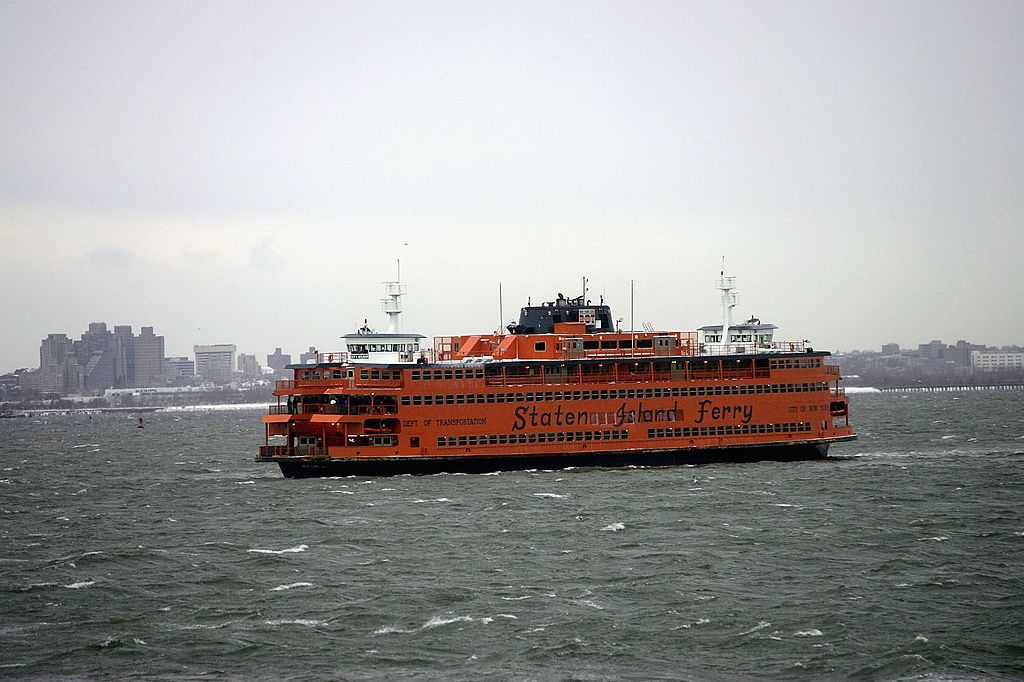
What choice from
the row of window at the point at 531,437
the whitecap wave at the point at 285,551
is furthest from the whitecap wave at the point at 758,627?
the row of window at the point at 531,437

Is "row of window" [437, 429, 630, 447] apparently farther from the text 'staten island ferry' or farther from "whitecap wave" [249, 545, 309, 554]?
"whitecap wave" [249, 545, 309, 554]

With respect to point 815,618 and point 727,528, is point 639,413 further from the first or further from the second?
point 815,618

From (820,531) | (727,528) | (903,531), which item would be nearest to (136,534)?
(727,528)

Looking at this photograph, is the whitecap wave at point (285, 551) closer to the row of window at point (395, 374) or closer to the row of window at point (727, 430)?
the row of window at point (395, 374)

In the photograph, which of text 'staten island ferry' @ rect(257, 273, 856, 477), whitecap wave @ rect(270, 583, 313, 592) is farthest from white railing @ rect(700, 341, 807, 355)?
whitecap wave @ rect(270, 583, 313, 592)

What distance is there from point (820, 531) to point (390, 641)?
17837 mm

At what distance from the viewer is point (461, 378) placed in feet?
193

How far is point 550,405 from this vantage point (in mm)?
59031

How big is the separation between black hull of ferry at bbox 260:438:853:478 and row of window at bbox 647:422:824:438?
2.66ft

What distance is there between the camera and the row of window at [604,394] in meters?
58.2

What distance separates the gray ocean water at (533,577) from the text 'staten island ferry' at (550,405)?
76.5 inches

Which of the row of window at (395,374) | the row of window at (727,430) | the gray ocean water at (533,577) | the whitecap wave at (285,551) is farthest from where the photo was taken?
the row of window at (727,430)

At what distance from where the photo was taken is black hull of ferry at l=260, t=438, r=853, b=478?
57.3 m

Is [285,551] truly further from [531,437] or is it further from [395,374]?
[531,437]
